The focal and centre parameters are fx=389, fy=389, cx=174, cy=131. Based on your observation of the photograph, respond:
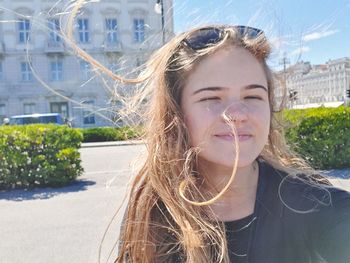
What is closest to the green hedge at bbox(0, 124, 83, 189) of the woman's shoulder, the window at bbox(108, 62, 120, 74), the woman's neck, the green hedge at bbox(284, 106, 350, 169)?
the green hedge at bbox(284, 106, 350, 169)

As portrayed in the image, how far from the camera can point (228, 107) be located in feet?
3.96

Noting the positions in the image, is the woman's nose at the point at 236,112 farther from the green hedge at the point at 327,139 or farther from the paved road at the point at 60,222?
the green hedge at the point at 327,139

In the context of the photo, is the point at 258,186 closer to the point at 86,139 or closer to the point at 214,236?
the point at 214,236

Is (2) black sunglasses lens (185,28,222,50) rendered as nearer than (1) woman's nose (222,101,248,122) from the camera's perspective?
No

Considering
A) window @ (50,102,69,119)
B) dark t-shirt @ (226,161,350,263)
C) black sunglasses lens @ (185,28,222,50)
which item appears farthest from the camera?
window @ (50,102,69,119)

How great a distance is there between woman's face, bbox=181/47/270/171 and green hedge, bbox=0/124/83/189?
6813mm

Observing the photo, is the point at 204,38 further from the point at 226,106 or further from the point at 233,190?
the point at 233,190

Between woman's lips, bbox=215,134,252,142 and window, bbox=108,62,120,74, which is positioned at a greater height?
window, bbox=108,62,120,74

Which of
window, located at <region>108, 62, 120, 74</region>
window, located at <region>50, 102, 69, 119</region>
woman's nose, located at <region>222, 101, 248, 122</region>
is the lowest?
woman's nose, located at <region>222, 101, 248, 122</region>

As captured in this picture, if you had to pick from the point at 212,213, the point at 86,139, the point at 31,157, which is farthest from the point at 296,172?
the point at 86,139

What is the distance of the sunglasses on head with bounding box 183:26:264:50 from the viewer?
1.32 m

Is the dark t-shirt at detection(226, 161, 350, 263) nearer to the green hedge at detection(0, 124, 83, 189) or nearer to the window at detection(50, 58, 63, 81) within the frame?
the green hedge at detection(0, 124, 83, 189)

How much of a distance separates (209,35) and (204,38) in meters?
0.02

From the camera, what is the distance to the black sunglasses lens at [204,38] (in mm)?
1316
